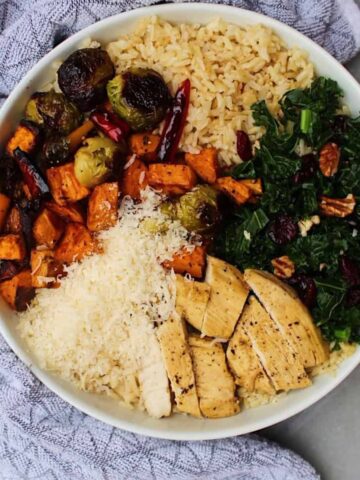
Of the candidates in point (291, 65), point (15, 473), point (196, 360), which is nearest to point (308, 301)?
point (196, 360)

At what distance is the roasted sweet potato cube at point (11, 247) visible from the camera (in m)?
3.34

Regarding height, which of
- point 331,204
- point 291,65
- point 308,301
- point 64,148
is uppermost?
→ point 291,65

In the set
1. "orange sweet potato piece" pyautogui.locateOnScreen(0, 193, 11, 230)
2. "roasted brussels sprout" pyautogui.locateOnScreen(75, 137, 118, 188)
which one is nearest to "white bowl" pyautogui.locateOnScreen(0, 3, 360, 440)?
"orange sweet potato piece" pyautogui.locateOnScreen(0, 193, 11, 230)

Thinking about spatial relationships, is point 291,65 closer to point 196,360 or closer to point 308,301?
point 308,301

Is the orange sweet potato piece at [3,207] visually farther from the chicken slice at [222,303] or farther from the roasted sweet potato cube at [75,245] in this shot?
the chicken slice at [222,303]

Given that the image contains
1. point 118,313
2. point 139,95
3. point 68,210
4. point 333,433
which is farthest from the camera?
point 333,433

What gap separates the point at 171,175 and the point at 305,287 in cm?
79

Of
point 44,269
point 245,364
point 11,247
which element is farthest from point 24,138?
point 245,364

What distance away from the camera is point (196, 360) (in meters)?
3.32

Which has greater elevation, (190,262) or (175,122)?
(175,122)

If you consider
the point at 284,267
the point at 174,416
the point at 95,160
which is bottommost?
the point at 174,416

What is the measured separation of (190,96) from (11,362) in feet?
5.04

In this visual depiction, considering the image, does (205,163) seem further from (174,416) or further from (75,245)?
(174,416)

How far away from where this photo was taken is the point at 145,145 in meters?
3.38
